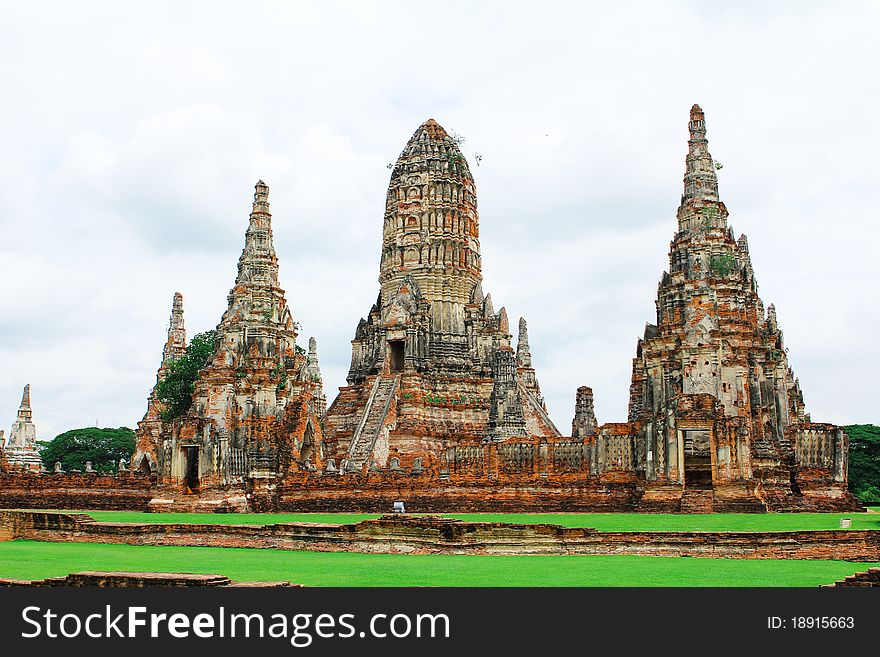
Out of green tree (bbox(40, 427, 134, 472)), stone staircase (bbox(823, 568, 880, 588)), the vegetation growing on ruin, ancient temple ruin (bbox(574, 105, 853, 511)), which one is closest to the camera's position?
stone staircase (bbox(823, 568, 880, 588))

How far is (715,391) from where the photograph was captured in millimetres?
31094

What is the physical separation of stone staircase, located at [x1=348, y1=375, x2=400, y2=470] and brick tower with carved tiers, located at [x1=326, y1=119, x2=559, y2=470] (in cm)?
6

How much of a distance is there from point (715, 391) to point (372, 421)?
57.1 feet

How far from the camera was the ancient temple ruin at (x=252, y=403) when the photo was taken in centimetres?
3625

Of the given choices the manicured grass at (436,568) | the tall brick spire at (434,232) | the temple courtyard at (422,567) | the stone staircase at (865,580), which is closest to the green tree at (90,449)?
the tall brick spire at (434,232)

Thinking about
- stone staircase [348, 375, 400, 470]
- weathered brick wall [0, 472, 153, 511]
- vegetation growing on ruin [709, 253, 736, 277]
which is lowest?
weathered brick wall [0, 472, 153, 511]

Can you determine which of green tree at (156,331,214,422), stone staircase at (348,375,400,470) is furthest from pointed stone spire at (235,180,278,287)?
green tree at (156,331,214,422)

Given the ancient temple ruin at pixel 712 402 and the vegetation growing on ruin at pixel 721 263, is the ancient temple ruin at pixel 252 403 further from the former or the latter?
the vegetation growing on ruin at pixel 721 263

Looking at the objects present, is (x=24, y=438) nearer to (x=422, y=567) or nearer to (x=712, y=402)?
(x=712, y=402)

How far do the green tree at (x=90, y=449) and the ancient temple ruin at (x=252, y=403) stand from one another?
42.5 metres

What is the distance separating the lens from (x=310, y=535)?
19.4 m

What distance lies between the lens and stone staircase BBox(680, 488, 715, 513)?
27.6 m

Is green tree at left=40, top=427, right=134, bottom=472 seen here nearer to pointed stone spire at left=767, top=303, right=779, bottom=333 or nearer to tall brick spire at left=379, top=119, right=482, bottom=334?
tall brick spire at left=379, top=119, right=482, bottom=334

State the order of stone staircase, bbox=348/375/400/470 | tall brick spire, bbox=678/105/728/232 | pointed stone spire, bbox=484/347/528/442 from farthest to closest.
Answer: stone staircase, bbox=348/375/400/470
pointed stone spire, bbox=484/347/528/442
tall brick spire, bbox=678/105/728/232
